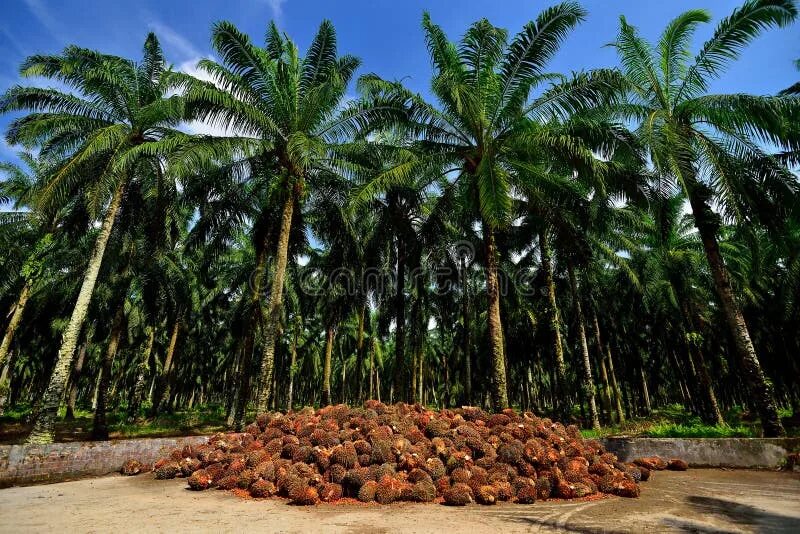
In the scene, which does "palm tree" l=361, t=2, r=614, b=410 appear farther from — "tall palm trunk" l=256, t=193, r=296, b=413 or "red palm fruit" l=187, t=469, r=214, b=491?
"red palm fruit" l=187, t=469, r=214, b=491

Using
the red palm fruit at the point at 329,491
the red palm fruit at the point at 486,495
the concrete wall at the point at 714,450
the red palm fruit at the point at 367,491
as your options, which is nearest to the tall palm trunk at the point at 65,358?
the red palm fruit at the point at 329,491

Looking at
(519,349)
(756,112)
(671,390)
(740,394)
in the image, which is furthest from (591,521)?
(671,390)

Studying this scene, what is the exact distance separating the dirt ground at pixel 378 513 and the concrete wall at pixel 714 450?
2.48 meters

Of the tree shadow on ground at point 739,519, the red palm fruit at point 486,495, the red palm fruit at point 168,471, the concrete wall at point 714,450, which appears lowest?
the tree shadow on ground at point 739,519

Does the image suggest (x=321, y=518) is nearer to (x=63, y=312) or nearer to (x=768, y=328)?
(x=63, y=312)

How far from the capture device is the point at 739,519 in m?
4.63

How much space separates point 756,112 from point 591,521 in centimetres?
1114

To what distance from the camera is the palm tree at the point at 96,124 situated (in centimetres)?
1129

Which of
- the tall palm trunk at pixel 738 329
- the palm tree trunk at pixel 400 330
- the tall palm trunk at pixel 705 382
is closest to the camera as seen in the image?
the tall palm trunk at pixel 738 329

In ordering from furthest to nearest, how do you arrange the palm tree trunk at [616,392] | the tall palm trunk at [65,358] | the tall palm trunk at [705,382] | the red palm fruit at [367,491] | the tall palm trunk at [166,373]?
the tall palm trunk at [166,373] → the palm tree trunk at [616,392] → the tall palm trunk at [705,382] → the tall palm trunk at [65,358] → the red palm fruit at [367,491]

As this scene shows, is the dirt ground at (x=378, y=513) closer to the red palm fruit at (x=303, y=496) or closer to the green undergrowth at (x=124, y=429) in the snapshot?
the red palm fruit at (x=303, y=496)

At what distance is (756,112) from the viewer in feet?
33.6

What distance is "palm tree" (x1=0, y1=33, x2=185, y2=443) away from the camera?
11289 millimetres

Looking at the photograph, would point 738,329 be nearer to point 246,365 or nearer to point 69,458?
point 246,365
